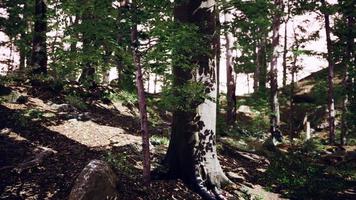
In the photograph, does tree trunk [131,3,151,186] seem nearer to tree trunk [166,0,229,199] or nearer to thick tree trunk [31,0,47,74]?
tree trunk [166,0,229,199]

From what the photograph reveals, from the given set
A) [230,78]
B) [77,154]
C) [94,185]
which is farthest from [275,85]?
[94,185]

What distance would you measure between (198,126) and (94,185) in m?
3.43

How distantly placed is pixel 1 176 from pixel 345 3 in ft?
54.6

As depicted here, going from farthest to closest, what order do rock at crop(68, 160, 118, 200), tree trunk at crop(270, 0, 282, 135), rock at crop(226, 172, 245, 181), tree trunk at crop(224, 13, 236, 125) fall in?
tree trunk at crop(224, 13, 236, 125) → tree trunk at crop(270, 0, 282, 135) → rock at crop(226, 172, 245, 181) → rock at crop(68, 160, 118, 200)

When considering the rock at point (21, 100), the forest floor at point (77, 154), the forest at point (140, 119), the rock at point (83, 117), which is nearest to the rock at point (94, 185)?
the forest at point (140, 119)

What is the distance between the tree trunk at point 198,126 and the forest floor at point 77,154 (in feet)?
1.76

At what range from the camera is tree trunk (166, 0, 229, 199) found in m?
9.41

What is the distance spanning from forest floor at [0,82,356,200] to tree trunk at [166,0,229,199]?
535 millimetres

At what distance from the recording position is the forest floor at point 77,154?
26.9ft

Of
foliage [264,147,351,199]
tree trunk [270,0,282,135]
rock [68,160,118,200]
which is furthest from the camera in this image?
tree trunk [270,0,282,135]

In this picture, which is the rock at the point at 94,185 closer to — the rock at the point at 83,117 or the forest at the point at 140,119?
the forest at the point at 140,119

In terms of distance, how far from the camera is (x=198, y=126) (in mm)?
9523

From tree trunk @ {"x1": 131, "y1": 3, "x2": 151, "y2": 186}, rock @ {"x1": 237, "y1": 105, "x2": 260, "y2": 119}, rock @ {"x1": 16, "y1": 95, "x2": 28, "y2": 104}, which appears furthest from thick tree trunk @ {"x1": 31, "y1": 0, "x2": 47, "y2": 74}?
rock @ {"x1": 237, "y1": 105, "x2": 260, "y2": 119}

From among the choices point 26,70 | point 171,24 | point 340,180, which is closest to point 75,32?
point 171,24
